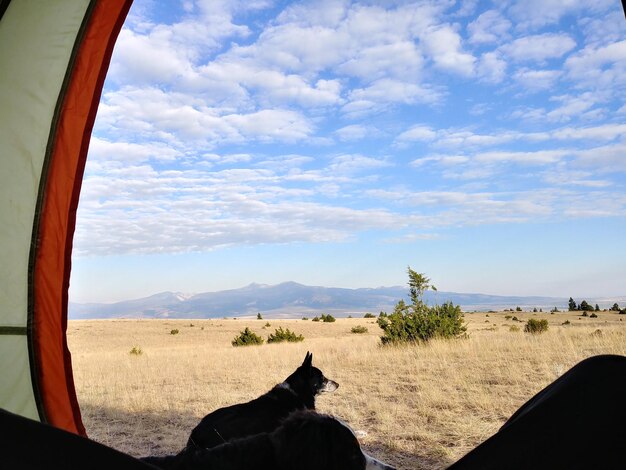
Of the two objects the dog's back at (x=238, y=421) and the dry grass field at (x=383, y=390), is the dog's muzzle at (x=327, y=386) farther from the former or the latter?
the dog's back at (x=238, y=421)

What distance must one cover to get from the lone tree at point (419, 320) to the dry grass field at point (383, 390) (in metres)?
0.78

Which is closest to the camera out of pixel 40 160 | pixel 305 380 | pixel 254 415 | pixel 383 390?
pixel 40 160

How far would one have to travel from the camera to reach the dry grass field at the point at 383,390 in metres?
6.27

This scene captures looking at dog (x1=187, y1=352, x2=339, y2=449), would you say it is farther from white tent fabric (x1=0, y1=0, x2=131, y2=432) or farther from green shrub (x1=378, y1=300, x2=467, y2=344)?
green shrub (x1=378, y1=300, x2=467, y2=344)

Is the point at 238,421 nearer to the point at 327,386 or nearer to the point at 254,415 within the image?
the point at 254,415

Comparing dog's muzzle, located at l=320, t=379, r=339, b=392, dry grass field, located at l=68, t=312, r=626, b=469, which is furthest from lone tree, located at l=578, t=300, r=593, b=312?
dog's muzzle, located at l=320, t=379, r=339, b=392

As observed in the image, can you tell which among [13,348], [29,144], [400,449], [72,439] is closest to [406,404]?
[400,449]

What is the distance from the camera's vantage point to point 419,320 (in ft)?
49.7

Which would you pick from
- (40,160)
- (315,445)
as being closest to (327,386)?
(40,160)

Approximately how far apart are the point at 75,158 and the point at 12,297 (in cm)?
100

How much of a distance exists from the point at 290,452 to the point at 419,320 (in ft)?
45.5

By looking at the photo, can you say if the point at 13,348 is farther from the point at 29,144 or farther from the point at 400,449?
the point at 400,449

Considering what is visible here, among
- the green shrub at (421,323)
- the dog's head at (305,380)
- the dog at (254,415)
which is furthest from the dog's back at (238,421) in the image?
the green shrub at (421,323)

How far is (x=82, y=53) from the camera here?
11.7 feet
